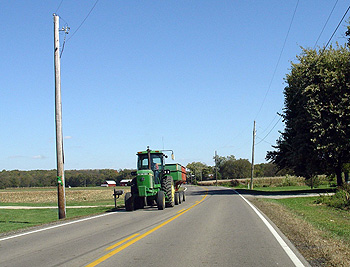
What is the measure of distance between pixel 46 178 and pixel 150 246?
16072 centimetres

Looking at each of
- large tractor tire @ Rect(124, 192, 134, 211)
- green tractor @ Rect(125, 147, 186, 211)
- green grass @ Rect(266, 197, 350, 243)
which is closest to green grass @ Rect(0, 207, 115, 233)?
large tractor tire @ Rect(124, 192, 134, 211)

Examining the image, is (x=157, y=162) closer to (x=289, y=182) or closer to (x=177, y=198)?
(x=177, y=198)

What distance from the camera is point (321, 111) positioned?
34.2 meters

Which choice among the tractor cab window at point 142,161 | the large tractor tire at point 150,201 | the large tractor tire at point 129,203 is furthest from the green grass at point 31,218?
the tractor cab window at point 142,161

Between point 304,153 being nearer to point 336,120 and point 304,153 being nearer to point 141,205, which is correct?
point 336,120

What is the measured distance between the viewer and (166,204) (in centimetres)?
2253

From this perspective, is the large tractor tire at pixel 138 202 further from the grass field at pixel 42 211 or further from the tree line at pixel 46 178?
the tree line at pixel 46 178

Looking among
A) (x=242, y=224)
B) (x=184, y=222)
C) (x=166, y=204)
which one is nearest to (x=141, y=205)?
(x=166, y=204)

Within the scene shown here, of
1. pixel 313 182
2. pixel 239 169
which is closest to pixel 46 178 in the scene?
pixel 239 169

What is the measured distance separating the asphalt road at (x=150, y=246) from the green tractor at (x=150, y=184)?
6.99 m

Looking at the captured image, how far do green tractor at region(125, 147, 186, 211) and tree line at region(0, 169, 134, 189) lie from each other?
12900 centimetres

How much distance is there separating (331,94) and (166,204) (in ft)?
64.1

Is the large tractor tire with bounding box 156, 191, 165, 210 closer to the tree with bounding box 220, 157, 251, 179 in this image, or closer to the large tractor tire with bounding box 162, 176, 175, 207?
the large tractor tire with bounding box 162, 176, 175, 207

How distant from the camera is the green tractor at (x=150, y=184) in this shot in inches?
822
